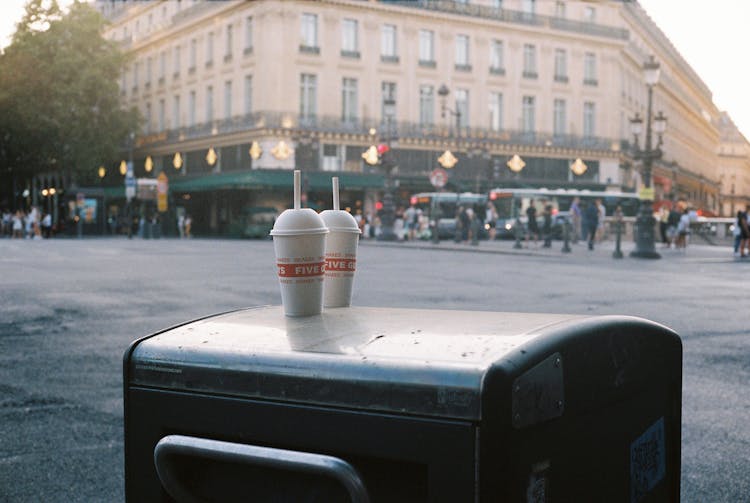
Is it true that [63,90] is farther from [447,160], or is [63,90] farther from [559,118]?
[559,118]

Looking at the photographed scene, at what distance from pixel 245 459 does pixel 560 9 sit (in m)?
53.3

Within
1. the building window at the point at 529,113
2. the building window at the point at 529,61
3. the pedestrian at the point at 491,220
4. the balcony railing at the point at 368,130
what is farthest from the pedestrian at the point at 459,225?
the building window at the point at 529,61

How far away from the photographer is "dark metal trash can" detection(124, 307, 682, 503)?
131cm

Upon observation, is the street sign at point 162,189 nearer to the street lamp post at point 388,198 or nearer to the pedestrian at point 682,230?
the street lamp post at point 388,198

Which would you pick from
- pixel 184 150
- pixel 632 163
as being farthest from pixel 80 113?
pixel 632 163

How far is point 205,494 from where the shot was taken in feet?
5.22

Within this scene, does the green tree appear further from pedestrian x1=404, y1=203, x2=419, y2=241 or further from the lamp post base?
the lamp post base

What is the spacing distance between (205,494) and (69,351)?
5.55m

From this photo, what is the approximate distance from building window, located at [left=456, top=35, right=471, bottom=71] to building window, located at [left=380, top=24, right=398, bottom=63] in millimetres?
3926

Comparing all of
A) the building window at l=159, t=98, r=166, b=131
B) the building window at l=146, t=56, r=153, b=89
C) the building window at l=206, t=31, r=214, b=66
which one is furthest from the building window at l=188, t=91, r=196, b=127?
the building window at l=146, t=56, r=153, b=89

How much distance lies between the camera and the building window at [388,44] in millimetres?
45469

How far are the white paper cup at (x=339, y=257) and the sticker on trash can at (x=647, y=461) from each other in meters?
0.80

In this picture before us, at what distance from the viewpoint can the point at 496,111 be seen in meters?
48.4

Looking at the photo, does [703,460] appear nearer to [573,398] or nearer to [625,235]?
[573,398]
